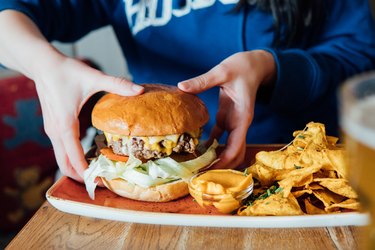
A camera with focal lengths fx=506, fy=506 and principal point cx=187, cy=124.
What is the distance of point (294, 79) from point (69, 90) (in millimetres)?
666

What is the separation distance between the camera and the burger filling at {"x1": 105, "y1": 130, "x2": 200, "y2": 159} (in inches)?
50.0

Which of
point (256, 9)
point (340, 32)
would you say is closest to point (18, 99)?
point (256, 9)

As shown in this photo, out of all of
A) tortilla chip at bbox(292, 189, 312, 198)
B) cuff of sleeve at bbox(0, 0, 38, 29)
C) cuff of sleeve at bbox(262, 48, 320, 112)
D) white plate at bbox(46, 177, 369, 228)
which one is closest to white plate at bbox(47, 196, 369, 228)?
white plate at bbox(46, 177, 369, 228)

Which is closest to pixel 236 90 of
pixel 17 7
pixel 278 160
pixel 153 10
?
pixel 278 160

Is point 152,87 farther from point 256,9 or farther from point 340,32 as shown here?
point 340,32

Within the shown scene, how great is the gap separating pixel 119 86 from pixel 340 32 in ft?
3.20

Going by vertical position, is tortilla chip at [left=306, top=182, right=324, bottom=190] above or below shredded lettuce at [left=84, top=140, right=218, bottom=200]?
above

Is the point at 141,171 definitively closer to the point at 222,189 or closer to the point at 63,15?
the point at 222,189

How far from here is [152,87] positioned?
1354 millimetres

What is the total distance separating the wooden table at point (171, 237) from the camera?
1.00m

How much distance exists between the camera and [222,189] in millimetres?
1129

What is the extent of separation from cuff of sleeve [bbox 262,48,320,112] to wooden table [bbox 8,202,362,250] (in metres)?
0.56

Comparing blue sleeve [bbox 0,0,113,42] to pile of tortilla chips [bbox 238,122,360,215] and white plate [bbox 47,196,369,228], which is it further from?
pile of tortilla chips [bbox 238,122,360,215]

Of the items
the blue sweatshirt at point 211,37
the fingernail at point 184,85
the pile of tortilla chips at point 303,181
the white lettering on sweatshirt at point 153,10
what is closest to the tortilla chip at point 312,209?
the pile of tortilla chips at point 303,181
